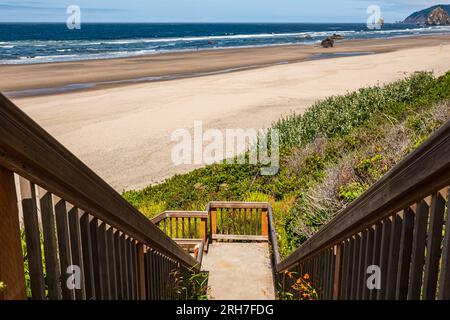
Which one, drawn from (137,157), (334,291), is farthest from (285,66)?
(334,291)

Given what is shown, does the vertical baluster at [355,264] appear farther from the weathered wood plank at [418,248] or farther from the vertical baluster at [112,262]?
the vertical baluster at [112,262]

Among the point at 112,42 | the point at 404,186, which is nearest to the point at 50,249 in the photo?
the point at 404,186

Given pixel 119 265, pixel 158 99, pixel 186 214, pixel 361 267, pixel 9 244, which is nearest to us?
pixel 9 244

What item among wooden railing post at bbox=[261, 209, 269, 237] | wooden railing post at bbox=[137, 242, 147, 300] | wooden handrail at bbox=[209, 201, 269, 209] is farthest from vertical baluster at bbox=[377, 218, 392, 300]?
wooden railing post at bbox=[261, 209, 269, 237]

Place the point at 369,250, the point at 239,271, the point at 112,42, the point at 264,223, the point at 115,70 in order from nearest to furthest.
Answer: the point at 369,250, the point at 239,271, the point at 264,223, the point at 115,70, the point at 112,42

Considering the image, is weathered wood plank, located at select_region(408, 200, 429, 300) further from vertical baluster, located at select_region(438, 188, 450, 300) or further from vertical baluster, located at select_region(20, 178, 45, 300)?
vertical baluster, located at select_region(20, 178, 45, 300)

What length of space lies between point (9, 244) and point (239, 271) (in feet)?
20.2

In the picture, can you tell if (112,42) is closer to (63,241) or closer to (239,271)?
(239,271)

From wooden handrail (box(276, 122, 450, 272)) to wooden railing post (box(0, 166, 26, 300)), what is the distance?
4.50 feet

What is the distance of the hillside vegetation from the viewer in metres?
7.12

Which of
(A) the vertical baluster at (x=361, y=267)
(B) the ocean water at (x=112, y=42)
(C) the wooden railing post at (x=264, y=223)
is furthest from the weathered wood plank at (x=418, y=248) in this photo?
(B) the ocean water at (x=112, y=42)

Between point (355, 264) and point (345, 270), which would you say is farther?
point (345, 270)

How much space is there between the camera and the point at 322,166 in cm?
1034

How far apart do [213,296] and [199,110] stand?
18588mm
